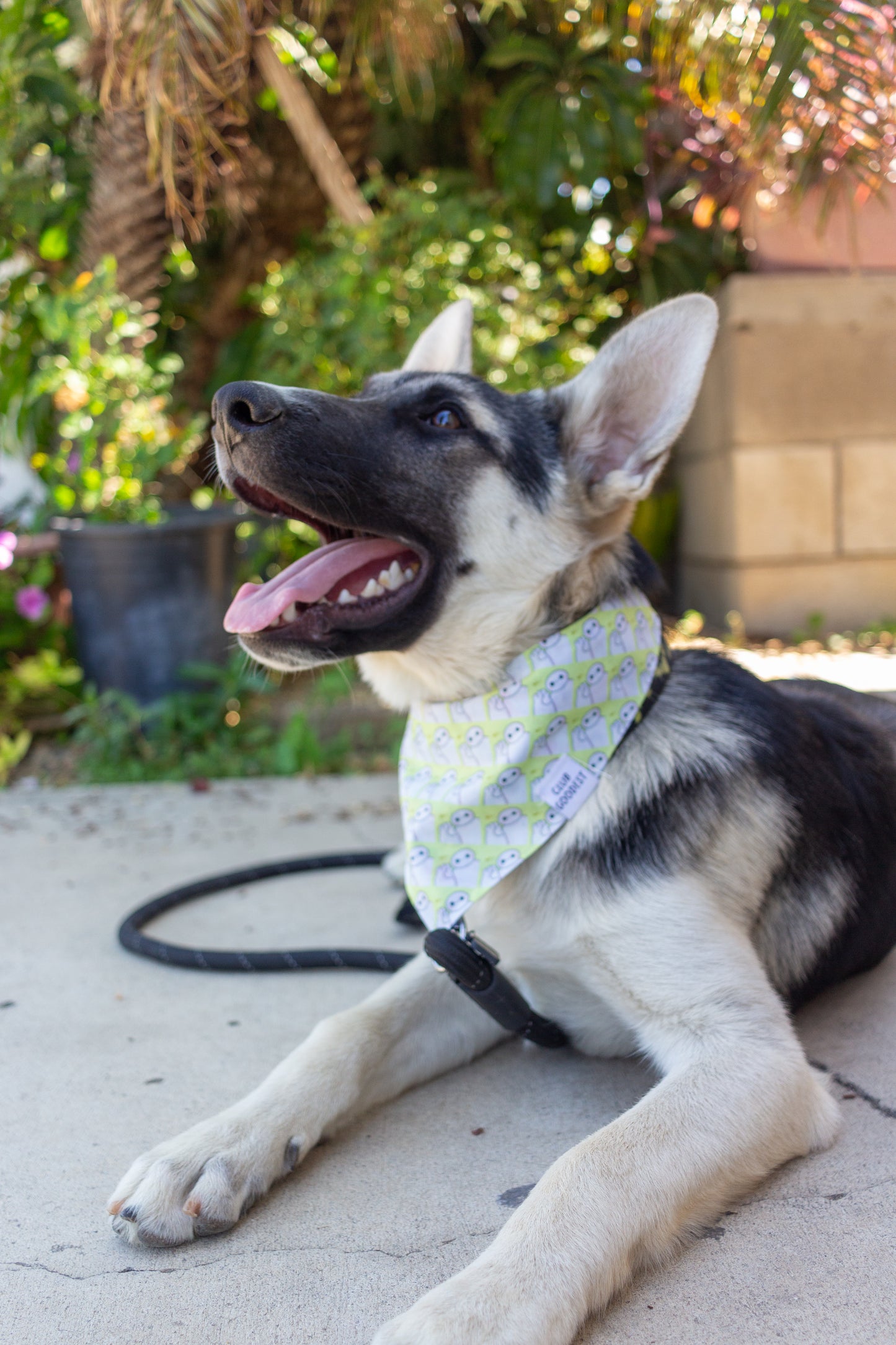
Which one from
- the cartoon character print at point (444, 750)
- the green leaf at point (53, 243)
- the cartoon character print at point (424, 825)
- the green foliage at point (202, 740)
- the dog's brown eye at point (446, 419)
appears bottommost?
the green foliage at point (202, 740)

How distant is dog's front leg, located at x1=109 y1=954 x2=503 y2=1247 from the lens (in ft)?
5.71

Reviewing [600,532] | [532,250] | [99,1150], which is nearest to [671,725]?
[600,532]

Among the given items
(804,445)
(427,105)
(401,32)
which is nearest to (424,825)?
(401,32)

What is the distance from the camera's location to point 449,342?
315cm

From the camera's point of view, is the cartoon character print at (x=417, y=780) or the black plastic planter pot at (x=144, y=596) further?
the black plastic planter pot at (x=144, y=596)

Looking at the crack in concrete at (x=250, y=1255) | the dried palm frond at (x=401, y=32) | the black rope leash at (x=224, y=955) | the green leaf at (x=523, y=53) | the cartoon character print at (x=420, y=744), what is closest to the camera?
the crack in concrete at (x=250, y=1255)

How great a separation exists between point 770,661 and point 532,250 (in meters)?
3.31

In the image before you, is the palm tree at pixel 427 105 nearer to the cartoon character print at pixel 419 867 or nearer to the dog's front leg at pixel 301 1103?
the cartoon character print at pixel 419 867

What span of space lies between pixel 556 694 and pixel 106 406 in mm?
4296

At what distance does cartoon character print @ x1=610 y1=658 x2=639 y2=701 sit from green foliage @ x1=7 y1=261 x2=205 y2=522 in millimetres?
3928

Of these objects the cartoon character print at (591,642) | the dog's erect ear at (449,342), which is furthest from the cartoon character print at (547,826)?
the dog's erect ear at (449,342)

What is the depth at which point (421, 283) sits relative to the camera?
259 inches

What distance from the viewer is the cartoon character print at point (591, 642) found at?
7.47 feet

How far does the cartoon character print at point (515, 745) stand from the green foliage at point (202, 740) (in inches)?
119
